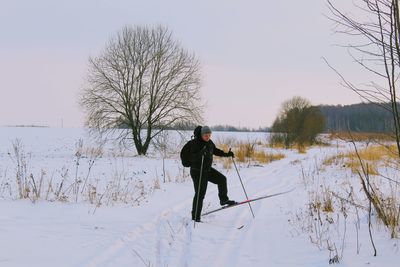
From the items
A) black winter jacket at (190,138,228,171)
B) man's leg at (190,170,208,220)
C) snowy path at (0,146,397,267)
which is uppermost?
black winter jacket at (190,138,228,171)

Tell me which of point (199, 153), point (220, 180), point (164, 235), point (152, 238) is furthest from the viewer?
point (220, 180)

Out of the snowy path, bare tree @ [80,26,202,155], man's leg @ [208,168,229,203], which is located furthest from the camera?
bare tree @ [80,26,202,155]

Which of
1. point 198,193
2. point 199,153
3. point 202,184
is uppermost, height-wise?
point 199,153

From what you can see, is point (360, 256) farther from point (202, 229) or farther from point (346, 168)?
point (346, 168)

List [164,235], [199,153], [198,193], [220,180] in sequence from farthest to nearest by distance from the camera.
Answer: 1. [220,180]
2. [199,153]
3. [198,193]
4. [164,235]

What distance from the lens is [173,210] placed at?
9141 millimetres

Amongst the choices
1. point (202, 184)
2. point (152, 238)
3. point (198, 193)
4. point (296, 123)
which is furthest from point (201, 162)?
point (296, 123)

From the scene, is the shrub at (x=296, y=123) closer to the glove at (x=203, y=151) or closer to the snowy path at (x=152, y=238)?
the snowy path at (x=152, y=238)

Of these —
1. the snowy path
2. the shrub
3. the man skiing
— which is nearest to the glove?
the man skiing

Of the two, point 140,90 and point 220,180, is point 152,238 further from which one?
point 140,90

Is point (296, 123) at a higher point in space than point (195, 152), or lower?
higher

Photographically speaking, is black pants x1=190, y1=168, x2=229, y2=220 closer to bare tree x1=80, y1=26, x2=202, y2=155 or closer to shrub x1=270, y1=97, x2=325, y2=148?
bare tree x1=80, y1=26, x2=202, y2=155

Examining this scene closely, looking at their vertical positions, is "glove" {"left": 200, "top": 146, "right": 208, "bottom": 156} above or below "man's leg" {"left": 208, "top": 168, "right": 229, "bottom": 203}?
above

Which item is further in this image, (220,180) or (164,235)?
(220,180)
